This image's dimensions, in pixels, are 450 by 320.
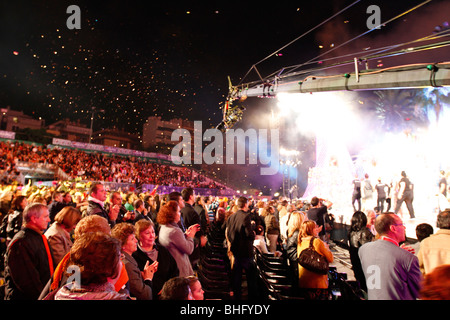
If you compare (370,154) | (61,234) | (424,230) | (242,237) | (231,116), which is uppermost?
(231,116)

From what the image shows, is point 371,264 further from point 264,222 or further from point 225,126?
point 225,126

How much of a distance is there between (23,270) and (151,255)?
1.18m

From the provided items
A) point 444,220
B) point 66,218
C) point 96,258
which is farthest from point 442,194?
point 96,258

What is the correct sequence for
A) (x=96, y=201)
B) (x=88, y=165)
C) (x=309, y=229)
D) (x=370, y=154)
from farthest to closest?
(x=88, y=165) < (x=370, y=154) < (x=96, y=201) < (x=309, y=229)

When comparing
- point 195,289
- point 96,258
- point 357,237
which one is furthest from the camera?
point 357,237

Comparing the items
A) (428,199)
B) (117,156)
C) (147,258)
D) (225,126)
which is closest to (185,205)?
(147,258)

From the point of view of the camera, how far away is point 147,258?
2861 millimetres

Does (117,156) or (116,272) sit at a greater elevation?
(117,156)

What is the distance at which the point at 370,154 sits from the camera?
16.1 metres

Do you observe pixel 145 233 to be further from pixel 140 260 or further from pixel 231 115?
pixel 231 115

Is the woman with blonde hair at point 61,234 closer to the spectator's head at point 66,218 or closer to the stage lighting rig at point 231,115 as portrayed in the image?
the spectator's head at point 66,218

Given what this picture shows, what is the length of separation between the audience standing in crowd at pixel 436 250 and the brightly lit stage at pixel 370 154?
6316 mm

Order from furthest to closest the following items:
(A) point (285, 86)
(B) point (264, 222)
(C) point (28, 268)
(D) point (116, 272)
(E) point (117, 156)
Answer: (E) point (117, 156), (A) point (285, 86), (B) point (264, 222), (C) point (28, 268), (D) point (116, 272)

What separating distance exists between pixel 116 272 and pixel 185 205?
11.1 feet
